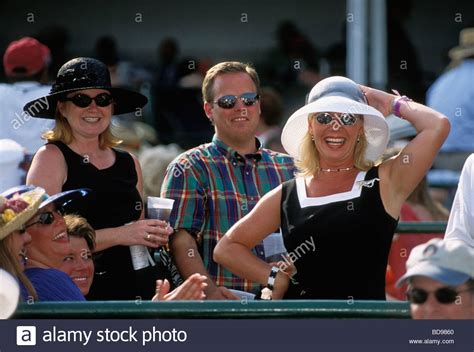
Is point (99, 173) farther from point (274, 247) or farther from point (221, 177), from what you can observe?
point (274, 247)

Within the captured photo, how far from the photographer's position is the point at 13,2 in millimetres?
14297

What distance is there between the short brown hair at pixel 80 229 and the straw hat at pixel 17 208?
0.99ft

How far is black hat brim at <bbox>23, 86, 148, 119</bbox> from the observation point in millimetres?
5621

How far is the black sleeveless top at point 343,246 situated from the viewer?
484cm

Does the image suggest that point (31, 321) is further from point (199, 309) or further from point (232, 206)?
point (232, 206)

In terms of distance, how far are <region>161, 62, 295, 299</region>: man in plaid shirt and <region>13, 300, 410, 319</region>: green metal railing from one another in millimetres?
1200

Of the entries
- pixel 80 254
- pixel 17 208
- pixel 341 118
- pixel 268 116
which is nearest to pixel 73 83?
pixel 80 254

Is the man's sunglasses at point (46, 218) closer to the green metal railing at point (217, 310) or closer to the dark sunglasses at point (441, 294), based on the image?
the green metal railing at point (217, 310)

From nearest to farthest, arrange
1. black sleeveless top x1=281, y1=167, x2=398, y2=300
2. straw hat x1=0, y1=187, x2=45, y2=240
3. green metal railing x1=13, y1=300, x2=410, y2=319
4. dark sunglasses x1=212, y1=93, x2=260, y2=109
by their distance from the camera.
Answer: green metal railing x1=13, y1=300, x2=410, y2=319, straw hat x1=0, y1=187, x2=45, y2=240, black sleeveless top x1=281, y1=167, x2=398, y2=300, dark sunglasses x1=212, y1=93, x2=260, y2=109

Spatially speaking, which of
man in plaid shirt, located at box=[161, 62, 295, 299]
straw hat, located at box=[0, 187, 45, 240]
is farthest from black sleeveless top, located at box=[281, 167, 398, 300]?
straw hat, located at box=[0, 187, 45, 240]

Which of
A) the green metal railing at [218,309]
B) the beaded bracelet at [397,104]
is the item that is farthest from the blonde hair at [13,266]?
the beaded bracelet at [397,104]

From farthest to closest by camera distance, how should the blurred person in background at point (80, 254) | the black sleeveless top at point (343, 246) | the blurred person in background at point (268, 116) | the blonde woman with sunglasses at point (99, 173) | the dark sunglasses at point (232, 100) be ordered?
the blurred person in background at point (268, 116)
the dark sunglasses at point (232, 100)
the blonde woman with sunglasses at point (99, 173)
the blurred person in background at point (80, 254)
the black sleeveless top at point (343, 246)

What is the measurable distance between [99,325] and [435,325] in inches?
41.1

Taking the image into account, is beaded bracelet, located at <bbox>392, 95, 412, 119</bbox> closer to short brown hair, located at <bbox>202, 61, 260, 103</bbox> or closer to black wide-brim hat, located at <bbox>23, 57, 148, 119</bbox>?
short brown hair, located at <bbox>202, 61, 260, 103</bbox>
